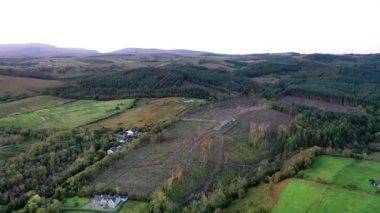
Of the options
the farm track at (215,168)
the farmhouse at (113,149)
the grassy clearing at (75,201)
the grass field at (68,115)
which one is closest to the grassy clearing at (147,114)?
the grass field at (68,115)

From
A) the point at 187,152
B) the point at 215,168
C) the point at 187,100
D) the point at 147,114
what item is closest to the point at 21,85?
the point at 187,100

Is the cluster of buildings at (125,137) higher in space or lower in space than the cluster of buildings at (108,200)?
higher

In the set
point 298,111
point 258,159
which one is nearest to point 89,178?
point 258,159

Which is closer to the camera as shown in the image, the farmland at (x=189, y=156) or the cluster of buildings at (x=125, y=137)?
the farmland at (x=189, y=156)

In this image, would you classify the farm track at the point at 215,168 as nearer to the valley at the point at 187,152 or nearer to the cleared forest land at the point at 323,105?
the valley at the point at 187,152

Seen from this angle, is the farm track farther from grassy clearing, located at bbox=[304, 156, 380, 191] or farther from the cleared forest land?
the cleared forest land

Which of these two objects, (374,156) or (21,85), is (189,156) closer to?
(374,156)

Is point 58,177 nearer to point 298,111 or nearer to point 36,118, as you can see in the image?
point 36,118

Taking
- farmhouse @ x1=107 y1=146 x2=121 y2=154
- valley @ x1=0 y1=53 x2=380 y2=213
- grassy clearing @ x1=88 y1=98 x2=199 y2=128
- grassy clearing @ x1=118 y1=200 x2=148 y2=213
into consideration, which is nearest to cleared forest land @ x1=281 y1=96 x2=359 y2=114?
valley @ x1=0 y1=53 x2=380 y2=213
